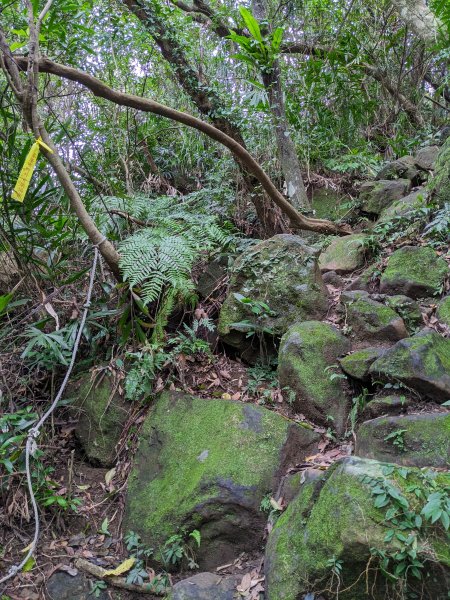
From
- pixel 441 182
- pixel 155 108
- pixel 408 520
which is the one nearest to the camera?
pixel 408 520

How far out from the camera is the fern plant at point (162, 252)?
363 centimetres

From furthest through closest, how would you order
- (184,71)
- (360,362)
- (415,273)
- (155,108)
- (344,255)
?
(184,71) → (344,255) → (415,273) → (155,108) → (360,362)

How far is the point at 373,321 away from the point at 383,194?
256 cm

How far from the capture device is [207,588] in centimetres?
258

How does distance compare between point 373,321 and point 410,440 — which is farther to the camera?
point 373,321

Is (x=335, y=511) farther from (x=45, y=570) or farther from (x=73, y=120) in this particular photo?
(x=73, y=120)

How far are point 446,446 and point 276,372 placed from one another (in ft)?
4.72

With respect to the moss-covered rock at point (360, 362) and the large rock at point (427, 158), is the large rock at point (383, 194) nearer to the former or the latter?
the large rock at point (427, 158)

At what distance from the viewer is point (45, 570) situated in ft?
9.78

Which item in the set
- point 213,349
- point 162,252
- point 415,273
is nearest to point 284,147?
point 415,273

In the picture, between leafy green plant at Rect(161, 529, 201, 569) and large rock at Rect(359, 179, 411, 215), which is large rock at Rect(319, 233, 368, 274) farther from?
leafy green plant at Rect(161, 529, 201, 569)

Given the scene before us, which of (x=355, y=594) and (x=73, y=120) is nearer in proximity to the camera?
(x=355, y=594)

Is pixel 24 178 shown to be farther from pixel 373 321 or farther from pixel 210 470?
pixel 373 321

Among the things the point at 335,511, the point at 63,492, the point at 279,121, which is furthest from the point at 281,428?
the point at 279,121
